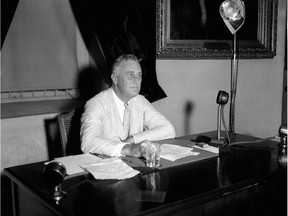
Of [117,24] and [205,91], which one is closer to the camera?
[117,24]

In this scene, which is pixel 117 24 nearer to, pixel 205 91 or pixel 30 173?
pixel 205 91

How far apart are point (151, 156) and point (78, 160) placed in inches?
15.6

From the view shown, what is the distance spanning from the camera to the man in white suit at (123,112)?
2.36 metres

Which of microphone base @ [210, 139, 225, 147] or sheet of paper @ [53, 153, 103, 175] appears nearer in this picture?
sheet of paper @ [53, 153, 103, 175]

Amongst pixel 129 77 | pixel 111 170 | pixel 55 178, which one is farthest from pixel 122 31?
pixel 55 178

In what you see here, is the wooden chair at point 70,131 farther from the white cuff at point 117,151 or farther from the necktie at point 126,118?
the white cuff at point 117,151

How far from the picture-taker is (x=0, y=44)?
2.62 m

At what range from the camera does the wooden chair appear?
8.02 ft

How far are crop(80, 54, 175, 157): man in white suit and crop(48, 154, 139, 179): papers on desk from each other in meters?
0.32

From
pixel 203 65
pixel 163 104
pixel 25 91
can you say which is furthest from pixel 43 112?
pixel 203 65

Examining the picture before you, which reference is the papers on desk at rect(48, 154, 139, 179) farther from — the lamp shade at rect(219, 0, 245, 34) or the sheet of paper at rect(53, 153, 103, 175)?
the lamp shade at rect(219, 0, 245, 34)

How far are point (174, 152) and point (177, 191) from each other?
0.59 metres

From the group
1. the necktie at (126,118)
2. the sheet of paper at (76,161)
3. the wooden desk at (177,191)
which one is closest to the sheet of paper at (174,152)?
the wooden desk at (177,191)

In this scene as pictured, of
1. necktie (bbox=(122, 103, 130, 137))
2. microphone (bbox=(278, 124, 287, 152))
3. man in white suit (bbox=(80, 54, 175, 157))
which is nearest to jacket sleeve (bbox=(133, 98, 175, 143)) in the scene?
man in white suit (bbox=(80, 54, 175, 157))
